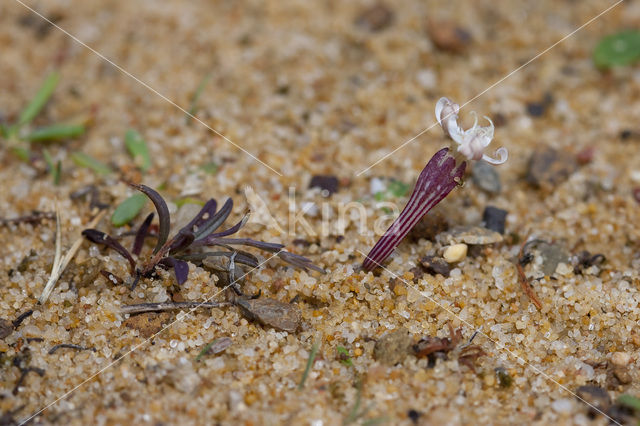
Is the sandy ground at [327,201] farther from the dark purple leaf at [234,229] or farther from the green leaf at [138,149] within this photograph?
the dark purple leaf at [234,229]

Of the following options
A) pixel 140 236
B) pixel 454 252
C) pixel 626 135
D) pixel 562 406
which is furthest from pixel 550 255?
pixel 140 236

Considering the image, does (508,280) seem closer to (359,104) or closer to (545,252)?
A: (545,252)

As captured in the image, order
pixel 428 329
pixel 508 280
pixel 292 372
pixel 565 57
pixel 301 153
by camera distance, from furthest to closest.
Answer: pixel 565 57 → pixel 301 153 → pixel 508 280 → pixel 428 329 → pixel 292 372

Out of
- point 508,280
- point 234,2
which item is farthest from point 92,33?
point 508,280

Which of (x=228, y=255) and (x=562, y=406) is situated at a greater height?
(x=228, y=255)

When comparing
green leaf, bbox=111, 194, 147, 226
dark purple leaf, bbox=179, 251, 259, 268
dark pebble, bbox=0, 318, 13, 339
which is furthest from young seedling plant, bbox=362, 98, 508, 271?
dark pebble, bbox=0, 318, 13, 339

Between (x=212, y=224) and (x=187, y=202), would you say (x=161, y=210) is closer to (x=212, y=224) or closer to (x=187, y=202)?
(x=212, y=224)

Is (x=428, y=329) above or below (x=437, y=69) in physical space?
below
